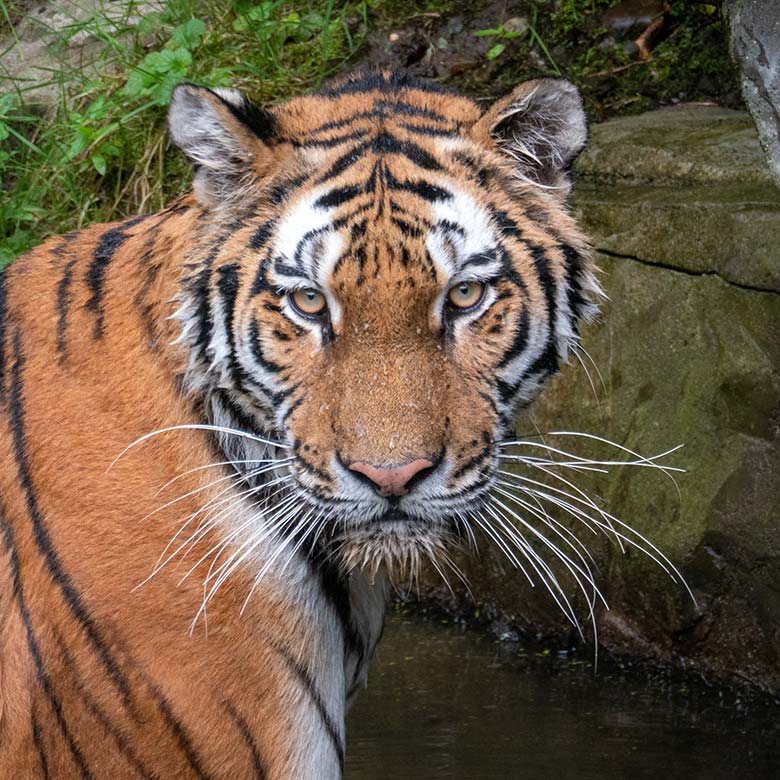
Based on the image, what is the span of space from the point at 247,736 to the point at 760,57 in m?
1.80

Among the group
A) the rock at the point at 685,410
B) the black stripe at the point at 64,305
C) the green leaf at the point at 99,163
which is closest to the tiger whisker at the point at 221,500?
the black stripe at the point at 64,305

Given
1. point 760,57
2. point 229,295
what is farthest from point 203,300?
point 760,57

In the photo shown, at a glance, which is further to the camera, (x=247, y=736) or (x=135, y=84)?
(x=135, y=84)

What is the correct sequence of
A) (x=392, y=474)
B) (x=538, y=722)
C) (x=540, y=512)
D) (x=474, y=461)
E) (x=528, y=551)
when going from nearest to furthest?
1. (x=392, y=474)
2. (x=474, y=461)
3. (x=528, y=551)
4. (x=540, y=512)
5. (x=538, y=722)

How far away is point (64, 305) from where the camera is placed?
2.36 meters

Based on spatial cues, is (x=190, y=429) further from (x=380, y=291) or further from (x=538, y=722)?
(x=538, y=722)

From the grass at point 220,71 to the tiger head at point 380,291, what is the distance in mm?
2561

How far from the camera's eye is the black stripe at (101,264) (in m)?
2.32

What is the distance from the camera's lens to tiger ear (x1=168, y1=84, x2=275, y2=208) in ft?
7.10

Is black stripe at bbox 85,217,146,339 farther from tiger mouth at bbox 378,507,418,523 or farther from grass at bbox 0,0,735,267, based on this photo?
grass at bbox 0,0,735,267

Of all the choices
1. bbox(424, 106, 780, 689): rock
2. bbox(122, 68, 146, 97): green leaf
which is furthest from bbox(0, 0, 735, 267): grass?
bbox(424, 106, 780, 689): rock

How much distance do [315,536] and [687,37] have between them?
10.8 feet

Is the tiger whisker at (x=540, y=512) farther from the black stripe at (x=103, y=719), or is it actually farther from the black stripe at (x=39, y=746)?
the black stripe at (x=39, y=746)

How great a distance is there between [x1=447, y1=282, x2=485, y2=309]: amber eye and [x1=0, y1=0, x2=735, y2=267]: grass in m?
2.77
